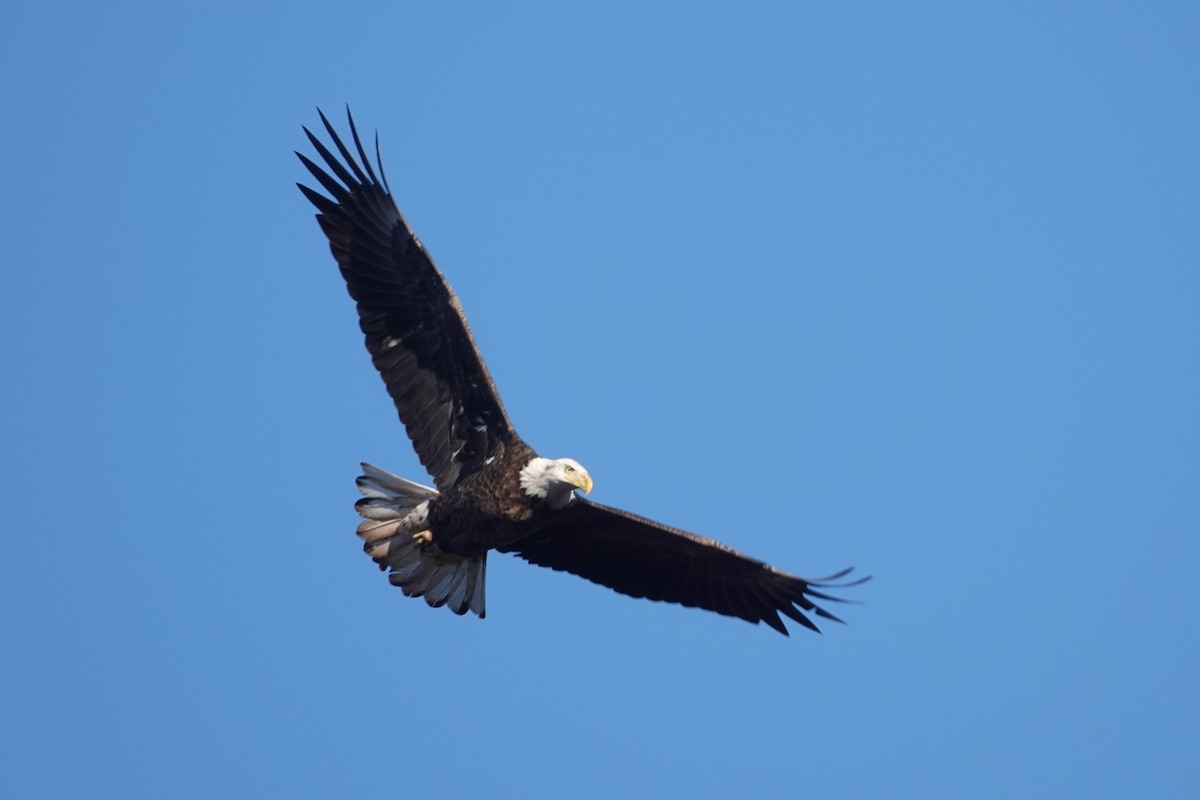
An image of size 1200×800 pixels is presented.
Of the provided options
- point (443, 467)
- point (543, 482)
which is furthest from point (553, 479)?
point (443, 467)

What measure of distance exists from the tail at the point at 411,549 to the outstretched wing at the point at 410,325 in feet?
1.19

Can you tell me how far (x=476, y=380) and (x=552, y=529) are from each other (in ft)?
4.14

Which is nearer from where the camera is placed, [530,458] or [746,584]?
[530,458]

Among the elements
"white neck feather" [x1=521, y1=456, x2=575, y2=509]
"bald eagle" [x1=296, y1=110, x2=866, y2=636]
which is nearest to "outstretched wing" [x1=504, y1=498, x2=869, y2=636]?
"bald eagle" [x1=296, y1=110, x2=866, y2=636]

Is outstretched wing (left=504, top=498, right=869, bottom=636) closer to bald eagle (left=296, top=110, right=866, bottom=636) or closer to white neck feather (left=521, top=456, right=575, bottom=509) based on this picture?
bald eagle (left=296, top=110, right=866, bottom=636)

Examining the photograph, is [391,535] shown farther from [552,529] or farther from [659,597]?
[659,597]

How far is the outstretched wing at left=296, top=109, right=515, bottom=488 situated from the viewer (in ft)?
39.9

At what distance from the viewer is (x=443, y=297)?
39.7 ft

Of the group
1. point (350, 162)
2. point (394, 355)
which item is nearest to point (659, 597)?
point (394, 355)

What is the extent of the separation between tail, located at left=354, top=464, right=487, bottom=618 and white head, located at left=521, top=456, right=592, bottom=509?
835 millimetres

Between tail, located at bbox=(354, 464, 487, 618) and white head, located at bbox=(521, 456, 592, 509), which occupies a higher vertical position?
white head, located at bbox=(521, 456, 592, 509)

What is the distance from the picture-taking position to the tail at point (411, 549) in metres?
12.5

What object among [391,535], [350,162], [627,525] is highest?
[350,162]

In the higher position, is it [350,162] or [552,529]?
[350,162]
